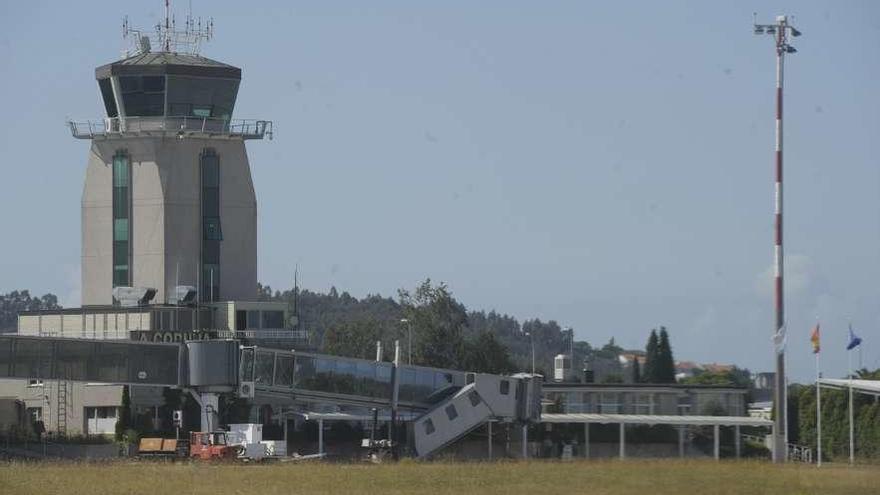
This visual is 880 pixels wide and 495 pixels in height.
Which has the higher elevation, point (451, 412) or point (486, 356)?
point (486, 356)

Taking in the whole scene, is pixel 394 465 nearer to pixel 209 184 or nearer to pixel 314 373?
pixel 314 373

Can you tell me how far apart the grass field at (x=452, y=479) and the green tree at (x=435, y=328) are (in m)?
71.4

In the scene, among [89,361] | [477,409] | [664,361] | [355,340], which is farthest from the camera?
[355,340]

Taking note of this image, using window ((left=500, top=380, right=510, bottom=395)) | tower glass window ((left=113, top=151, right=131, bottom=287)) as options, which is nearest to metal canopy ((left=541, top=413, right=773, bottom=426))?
window ((left=500, top=380, right=510, bottom=395))

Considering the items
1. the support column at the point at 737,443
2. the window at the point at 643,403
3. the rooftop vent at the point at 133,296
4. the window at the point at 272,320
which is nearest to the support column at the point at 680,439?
the support column at the point at 737,443

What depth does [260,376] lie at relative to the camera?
9619 centimetres

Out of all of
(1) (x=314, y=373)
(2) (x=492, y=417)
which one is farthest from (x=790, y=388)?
(1) (x=314, y=373)

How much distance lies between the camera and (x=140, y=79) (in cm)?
11850

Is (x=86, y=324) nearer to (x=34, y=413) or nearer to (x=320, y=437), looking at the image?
(x=34, y=413)

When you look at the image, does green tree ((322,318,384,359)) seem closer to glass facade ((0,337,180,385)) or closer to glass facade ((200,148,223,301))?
glass facade ((200,148,223,301))

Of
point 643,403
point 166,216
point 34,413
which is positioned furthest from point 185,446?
point 166,216

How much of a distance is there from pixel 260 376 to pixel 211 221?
27.4 meters

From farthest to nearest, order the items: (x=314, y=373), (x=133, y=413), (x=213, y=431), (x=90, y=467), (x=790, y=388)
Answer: (x=790, y=388) → (x=133, y=413) → (x=314, y=373) → (x=213, y=431) → (x=90, y=467)

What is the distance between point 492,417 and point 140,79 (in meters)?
35.4
